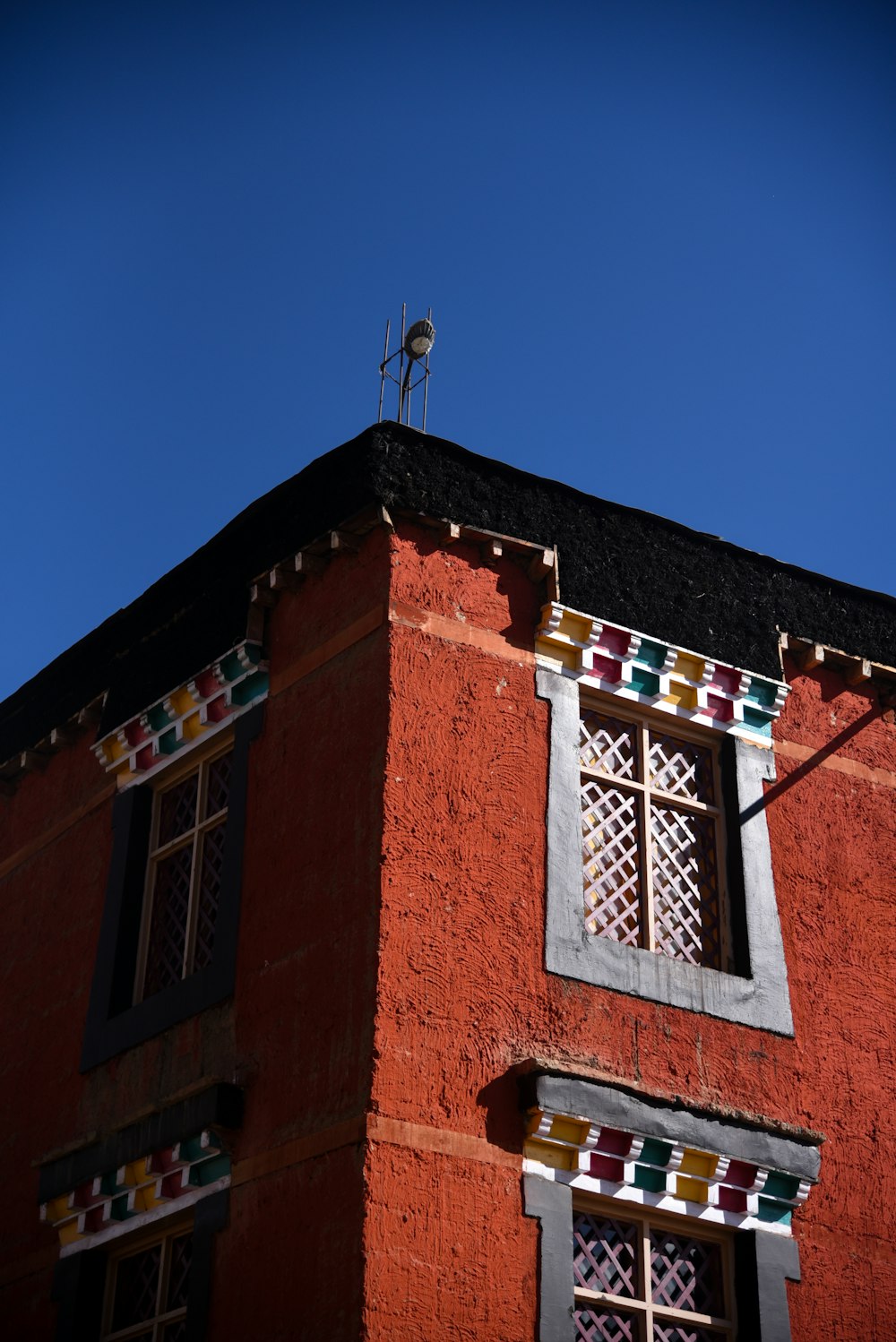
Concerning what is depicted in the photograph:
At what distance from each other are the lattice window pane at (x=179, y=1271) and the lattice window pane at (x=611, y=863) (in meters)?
3.04

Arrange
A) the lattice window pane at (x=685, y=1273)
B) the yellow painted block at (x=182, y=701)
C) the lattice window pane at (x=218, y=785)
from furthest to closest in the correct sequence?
the yellow painted block at (x=182, y=701) → the lattice window pane at (x=218, y=785) → the lattice window pane at (x=685, y=1273)

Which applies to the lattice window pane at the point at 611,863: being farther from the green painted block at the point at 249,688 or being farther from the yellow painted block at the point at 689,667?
the green painted block at the point at 249,688

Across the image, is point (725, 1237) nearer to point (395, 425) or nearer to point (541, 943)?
point (541, 943)

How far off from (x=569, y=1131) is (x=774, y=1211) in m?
1.49

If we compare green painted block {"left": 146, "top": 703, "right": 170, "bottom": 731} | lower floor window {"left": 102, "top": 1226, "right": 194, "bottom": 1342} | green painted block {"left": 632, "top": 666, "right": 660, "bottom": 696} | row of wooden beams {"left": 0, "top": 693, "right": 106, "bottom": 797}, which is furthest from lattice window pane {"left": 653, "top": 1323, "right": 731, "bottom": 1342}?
row of wooden beams {"left": 0, "top": 693, "right": 106, "bottom": 797}

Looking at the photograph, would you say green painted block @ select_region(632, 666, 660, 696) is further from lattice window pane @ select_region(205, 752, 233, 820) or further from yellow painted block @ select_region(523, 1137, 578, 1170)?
yellow painted block @ select_region(523, 1137, 578, 1170)

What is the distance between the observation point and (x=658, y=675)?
1176 centimetres

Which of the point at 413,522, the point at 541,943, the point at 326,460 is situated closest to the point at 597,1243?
the point at 541,943

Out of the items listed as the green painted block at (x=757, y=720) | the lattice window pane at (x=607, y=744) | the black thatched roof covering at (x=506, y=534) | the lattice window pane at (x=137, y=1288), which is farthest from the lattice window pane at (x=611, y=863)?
the lattice window pane at (x=137, y=1288)

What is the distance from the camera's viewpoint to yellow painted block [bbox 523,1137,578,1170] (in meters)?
9.80

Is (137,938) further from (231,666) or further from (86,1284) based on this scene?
(86,1284)

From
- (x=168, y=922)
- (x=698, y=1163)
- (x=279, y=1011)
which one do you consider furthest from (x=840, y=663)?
(x=168, y=922)

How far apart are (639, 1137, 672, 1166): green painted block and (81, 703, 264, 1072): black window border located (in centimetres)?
261

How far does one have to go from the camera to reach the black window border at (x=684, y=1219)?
9539mm
